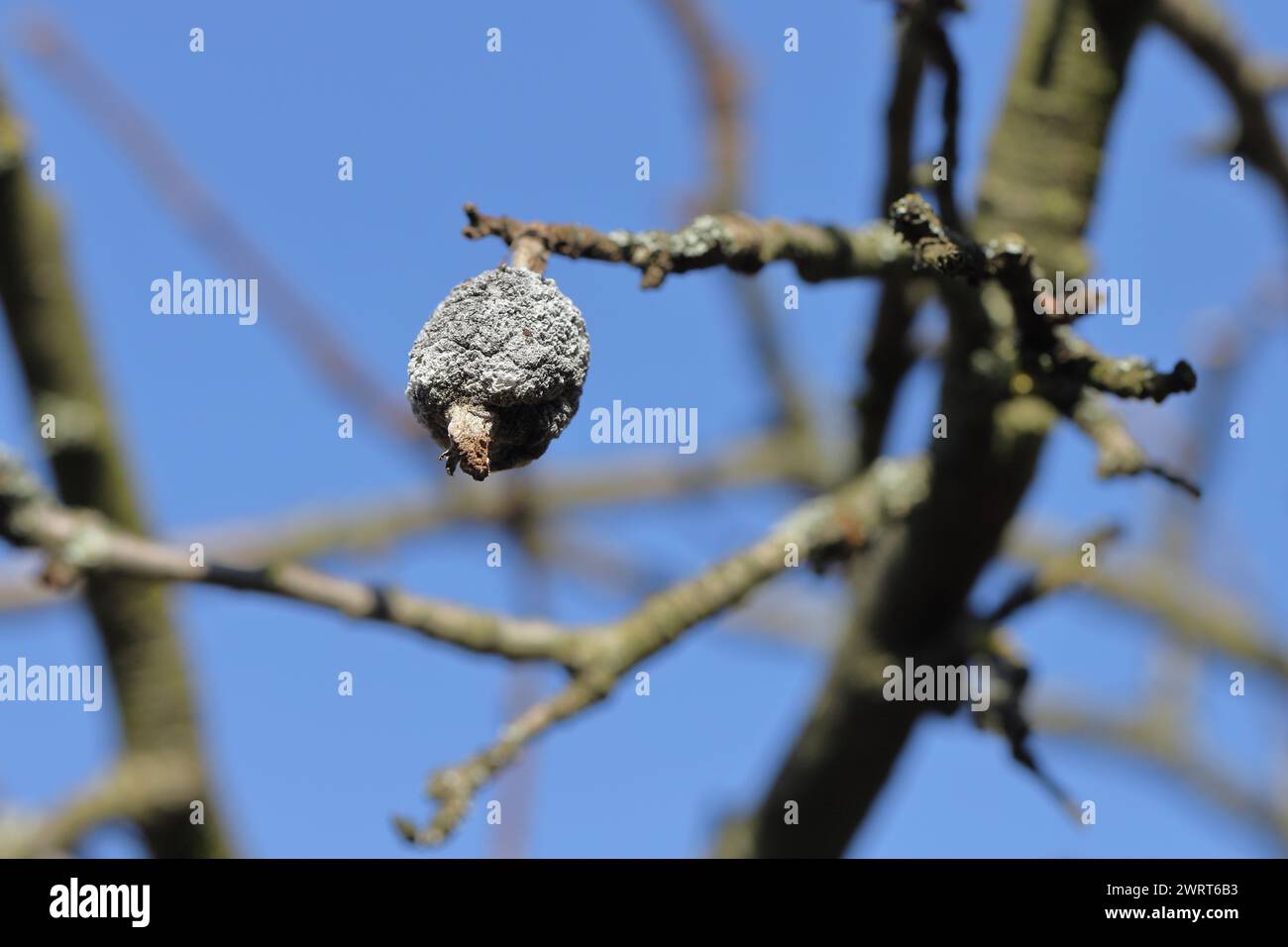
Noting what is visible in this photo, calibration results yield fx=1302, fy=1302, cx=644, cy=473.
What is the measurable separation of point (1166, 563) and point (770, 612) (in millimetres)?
2045

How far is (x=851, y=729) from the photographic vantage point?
9.53 ft

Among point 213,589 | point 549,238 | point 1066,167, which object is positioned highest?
point 1066,167

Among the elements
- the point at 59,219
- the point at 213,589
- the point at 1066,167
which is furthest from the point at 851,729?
the point at 59,219

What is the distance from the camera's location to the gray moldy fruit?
1461 mm

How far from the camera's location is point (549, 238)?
156cm

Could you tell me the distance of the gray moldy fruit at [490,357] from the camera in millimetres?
1461

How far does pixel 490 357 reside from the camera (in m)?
1.46

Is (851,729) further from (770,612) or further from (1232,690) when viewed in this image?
(770,612)

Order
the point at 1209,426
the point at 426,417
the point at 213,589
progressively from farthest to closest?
1. the point at 1209,426
2. the point at 213,589
3. the point at 426,417

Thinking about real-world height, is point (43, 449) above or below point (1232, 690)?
above
